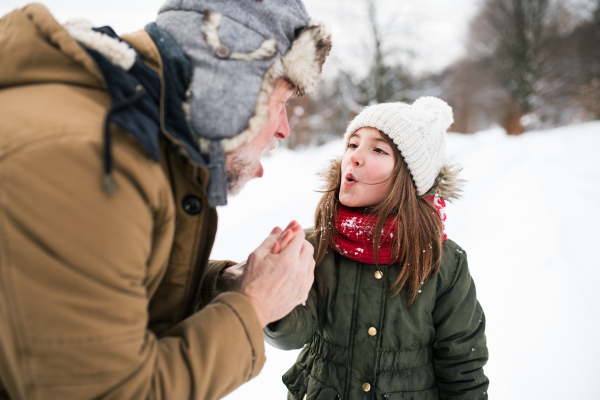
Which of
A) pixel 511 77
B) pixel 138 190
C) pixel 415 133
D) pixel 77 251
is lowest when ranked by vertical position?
pixel 77 251

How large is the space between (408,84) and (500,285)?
40.5ft

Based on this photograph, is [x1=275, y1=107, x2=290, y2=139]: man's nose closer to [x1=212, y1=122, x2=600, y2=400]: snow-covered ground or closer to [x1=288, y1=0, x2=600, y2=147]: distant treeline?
[x1=212, y1=122, x2=600, y2=400]: snow-covered ground

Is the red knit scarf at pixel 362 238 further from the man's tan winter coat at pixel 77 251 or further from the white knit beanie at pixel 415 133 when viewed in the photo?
the man's tan winter coat at pixel 77 251

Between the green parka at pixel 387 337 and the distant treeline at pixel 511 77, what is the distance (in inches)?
472

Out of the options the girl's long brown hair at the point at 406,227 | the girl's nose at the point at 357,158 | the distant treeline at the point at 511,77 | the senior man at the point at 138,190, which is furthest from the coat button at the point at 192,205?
the distant treeline at the point at 511,77

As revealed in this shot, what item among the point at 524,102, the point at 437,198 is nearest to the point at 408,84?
the point at 524,102

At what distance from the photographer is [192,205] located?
1100 millimetres

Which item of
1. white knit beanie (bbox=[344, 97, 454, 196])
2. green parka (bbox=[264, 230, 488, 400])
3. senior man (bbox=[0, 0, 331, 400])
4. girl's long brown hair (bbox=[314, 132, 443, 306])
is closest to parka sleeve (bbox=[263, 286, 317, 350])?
green parka (bbox=[264, 230, 488, 400])

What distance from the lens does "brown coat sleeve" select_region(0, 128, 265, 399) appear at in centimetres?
72

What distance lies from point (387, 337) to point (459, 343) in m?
0.37

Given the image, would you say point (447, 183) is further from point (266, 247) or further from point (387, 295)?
point (266, 247)

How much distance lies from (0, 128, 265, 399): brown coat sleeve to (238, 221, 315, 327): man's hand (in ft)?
1.20

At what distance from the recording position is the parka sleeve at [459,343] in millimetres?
1703

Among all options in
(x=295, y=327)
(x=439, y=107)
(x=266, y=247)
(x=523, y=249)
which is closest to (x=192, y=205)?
(x=266, y=247)
